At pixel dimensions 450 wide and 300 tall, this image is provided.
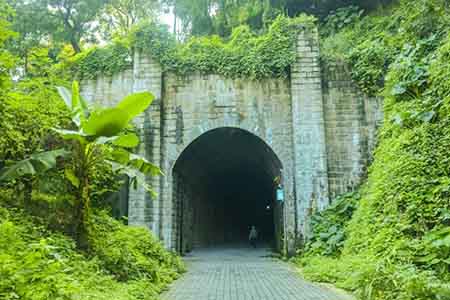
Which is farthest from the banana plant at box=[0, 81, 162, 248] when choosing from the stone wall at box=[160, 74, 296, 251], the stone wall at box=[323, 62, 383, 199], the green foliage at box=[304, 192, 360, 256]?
the stone wall at box=[323, 62, 383, 199]

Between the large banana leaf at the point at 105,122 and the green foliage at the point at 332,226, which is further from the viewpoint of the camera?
the green foliage at the point at 332,226

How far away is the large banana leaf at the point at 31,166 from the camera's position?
650 centimetres

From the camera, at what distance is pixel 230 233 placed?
27125mm

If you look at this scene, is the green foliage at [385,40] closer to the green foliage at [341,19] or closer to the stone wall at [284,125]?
the green foliage at [341,19]

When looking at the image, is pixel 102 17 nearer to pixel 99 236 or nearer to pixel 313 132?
pixel 313 132

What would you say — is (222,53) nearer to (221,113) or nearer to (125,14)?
(221,113)

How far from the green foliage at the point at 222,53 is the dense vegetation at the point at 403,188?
1445mm

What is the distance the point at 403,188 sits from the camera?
794 centimetres

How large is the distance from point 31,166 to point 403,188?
6349 mm

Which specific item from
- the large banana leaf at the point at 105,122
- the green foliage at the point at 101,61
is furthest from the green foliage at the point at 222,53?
the large banana leaf at the point at 105,122

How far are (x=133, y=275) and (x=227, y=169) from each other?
1234cm

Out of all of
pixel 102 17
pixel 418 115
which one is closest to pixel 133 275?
pixel 418 115

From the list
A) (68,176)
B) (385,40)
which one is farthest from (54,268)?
(385,40)

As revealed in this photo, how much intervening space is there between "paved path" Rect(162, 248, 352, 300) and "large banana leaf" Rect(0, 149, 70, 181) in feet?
9.06
